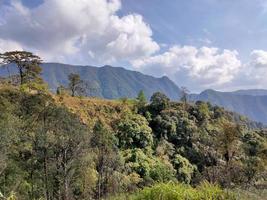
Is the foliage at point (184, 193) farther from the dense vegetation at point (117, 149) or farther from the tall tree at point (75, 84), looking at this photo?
the tall tree at point (75, 84)

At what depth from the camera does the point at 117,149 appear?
47438 millimetres

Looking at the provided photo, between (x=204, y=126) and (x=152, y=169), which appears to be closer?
(x=152, y=169)

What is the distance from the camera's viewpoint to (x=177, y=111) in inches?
2569

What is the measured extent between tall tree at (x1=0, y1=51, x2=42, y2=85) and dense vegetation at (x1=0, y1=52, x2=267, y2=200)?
212 mm

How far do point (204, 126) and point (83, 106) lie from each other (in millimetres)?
20264

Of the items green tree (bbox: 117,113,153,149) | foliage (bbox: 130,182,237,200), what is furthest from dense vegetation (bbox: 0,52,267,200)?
green tree (bbox: 117,113,153,149)

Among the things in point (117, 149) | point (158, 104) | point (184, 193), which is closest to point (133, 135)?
point (117, 149)

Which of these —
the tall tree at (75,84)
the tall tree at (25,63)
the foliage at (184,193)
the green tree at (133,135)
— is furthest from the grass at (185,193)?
the tall tree at (75,84)

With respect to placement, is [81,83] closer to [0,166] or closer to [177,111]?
[177,111]

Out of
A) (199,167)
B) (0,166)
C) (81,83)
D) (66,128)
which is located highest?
(81,83)

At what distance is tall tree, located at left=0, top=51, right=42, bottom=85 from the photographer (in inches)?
2359

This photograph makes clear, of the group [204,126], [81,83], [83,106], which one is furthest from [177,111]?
[81,83]

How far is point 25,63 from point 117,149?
74.0 ft

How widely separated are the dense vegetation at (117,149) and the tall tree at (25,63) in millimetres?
212
